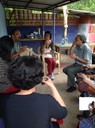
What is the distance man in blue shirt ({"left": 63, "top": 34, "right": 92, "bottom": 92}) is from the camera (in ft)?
9.32

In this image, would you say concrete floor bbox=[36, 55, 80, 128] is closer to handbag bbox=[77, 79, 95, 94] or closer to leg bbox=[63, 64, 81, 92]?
leg bbox=[63, 64, 81, 92]

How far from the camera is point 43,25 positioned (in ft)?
20.0

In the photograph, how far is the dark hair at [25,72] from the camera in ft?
3.06

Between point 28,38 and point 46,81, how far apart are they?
4672 millimetres

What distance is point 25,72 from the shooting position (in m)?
0.93

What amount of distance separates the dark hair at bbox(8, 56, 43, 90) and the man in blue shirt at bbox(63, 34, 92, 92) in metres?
2.02

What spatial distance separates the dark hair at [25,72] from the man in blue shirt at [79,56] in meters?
2.02

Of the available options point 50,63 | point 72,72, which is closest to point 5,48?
point 72,72

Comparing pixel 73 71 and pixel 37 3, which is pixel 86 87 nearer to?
pixel 73 71

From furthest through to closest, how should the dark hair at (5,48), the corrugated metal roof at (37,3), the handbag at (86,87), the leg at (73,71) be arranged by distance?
the corrugated metal roof at (37,3)
the leg at (73,71)
the handbag at (86,87)
the dark hair at (5,48)

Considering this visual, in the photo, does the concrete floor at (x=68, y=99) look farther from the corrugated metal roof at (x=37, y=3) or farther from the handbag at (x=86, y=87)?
the corrugated metal roof at (x=37, y=3)

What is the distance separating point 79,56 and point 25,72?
222cm

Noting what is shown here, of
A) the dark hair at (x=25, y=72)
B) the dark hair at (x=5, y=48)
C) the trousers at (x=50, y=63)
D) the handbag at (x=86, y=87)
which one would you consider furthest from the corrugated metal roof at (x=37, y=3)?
the dark hair at (x=25, y=72)

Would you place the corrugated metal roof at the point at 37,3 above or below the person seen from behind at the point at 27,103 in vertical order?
above
